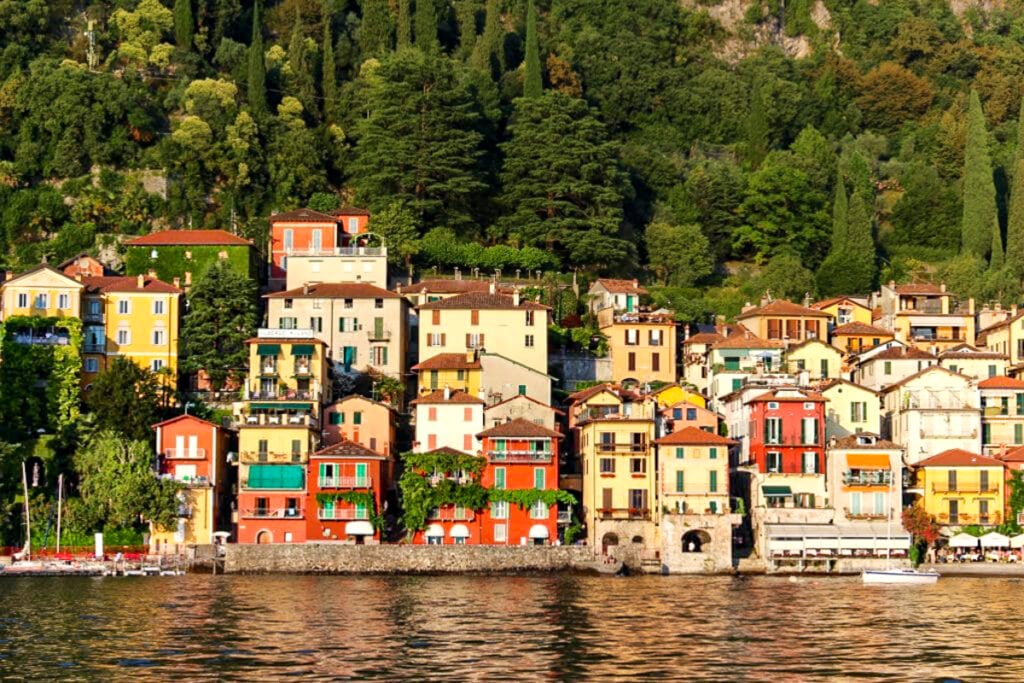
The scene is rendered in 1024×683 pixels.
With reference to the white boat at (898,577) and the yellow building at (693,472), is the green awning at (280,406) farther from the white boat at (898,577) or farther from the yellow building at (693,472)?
the white boat at (898,577)

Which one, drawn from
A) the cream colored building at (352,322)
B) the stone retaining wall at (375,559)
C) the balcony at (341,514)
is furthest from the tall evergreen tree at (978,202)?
the balcony at (341,514)

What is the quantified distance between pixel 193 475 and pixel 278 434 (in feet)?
14.0

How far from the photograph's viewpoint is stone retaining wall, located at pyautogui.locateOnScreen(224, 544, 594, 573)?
85.6 meters

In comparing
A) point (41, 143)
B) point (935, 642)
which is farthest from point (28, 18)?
point (935, 642)

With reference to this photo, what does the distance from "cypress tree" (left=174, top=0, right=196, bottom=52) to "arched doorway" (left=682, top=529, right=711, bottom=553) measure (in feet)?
179

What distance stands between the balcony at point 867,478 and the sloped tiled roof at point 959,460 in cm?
329

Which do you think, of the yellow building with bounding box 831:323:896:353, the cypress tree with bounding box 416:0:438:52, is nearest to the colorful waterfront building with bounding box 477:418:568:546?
the yellow building with bounding box 831:323:896:353

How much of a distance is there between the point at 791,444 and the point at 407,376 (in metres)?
20.6

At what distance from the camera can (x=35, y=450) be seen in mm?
92062

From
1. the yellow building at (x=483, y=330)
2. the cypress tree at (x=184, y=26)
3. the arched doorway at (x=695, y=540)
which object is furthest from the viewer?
the cypress tree at (x=184, y=26)

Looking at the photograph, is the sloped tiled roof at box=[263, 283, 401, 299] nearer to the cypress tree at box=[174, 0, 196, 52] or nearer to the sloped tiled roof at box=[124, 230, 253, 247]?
the sloped tiled roof at box=[124, 230, 253, 247]

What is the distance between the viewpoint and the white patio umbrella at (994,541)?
3634 inches

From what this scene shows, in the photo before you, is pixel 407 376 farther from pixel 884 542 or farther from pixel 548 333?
pixel 884 542

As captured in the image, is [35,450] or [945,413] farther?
[945,413]
